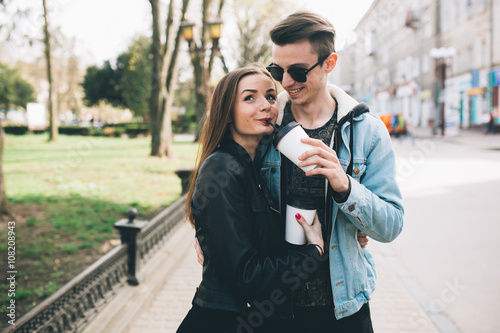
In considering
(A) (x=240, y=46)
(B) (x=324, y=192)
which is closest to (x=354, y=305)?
(B) (x=324, y=192)

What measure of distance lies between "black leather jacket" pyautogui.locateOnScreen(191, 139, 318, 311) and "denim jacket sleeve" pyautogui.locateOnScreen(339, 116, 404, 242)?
0.79 feet

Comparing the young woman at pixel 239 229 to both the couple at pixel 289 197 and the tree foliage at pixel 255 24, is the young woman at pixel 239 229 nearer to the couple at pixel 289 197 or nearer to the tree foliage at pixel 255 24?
the couple at pixel 289 197

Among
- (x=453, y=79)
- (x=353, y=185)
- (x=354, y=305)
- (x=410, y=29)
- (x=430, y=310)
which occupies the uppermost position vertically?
(x=410, y=29)

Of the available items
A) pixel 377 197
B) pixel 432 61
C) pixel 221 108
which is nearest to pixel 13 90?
pixel 432 61

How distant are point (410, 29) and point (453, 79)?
10.4 metres

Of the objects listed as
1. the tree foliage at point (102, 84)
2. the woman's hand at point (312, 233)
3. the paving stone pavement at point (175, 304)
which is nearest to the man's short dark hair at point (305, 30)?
the woman's hand at point (312, 233)

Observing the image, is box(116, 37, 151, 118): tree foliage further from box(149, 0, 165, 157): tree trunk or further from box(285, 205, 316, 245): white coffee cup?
box(285, 205, 316, 245): white coffee cup

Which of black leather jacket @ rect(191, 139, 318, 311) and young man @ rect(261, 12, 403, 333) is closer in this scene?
black leather jacket @ rect(191, 139, 318, 311)

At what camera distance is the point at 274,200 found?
1761 millimetres

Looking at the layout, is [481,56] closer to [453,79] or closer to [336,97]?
[453,79]

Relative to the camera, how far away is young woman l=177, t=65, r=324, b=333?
1420mm

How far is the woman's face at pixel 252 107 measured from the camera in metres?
1.67

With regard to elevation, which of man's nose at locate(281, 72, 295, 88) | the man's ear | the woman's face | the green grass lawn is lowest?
the green grass lawn

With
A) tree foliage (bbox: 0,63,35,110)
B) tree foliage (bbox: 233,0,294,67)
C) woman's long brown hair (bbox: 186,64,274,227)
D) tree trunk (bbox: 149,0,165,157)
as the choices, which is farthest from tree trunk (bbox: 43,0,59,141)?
tree foliage (bbox: 0,63,35,110)
